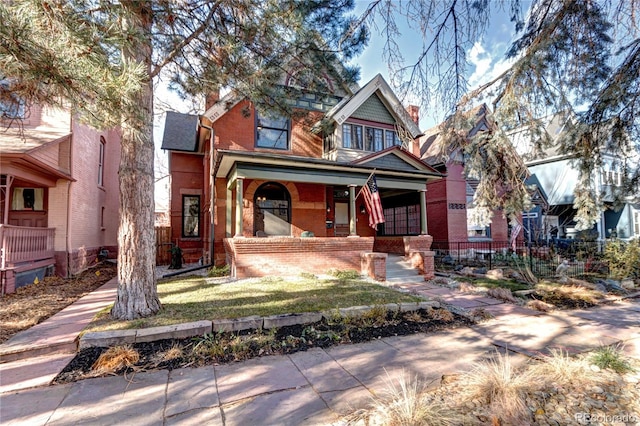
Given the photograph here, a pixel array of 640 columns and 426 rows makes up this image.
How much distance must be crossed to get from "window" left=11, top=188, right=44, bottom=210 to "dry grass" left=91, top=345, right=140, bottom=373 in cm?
942

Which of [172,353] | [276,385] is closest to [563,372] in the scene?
[276,385]

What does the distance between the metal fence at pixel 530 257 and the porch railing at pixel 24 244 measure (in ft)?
44.7

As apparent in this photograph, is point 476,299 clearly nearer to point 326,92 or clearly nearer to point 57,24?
point 326,92

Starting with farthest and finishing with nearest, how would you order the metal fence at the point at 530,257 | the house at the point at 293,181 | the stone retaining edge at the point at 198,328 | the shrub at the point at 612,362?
the metal fence at the point at 530,257, the house at the point at 293,181, the stone retaining edge at the point at 198,328, the shrub at the point at 612,362

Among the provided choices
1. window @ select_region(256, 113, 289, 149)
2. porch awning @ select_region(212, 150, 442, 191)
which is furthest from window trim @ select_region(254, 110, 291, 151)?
porch awning @ select_region(212, 150, 442, 191)

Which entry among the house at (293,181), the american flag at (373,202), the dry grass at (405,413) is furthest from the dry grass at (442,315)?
the american flag at (373,202)

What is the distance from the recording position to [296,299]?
238 inches

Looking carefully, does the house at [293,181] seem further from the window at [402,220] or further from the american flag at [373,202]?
the american flag at [373,202]

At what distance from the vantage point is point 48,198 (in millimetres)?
9602

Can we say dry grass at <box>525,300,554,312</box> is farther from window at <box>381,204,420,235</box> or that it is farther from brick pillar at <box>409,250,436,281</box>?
window at <box>381,204,420,235</box>

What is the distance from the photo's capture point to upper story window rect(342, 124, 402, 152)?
13055mm

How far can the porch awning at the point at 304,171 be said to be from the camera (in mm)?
9156

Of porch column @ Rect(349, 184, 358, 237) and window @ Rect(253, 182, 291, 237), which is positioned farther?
window @ Rect(253, 182, 291, 237)


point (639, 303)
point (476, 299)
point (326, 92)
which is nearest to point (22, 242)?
point (326, 92)
